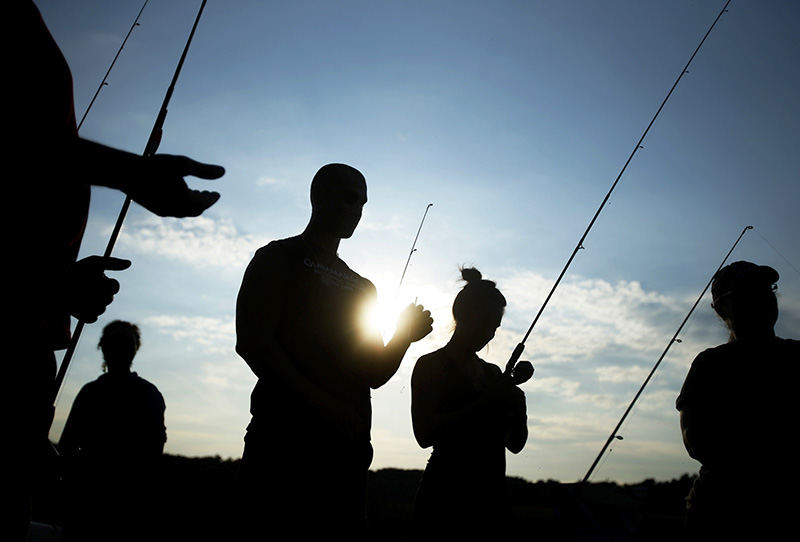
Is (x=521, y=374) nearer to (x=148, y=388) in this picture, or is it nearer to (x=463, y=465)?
(x=463, y=465)

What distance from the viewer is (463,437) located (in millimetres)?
3459

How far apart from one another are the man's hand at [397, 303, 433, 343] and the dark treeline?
2686 millimetres

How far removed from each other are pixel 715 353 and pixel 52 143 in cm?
301

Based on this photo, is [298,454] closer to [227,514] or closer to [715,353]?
[227,514]

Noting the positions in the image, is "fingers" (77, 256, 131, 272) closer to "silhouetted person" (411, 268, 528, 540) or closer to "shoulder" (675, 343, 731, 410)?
"silhouetted person" (411, 268, 528, 540)

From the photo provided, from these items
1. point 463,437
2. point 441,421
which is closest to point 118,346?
point 441,421

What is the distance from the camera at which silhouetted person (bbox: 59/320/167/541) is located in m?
4.14

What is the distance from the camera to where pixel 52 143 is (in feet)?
4.02

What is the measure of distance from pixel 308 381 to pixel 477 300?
180 centimetres

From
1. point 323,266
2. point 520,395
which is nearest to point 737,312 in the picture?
point 520,395

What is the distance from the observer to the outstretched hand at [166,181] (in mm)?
1241

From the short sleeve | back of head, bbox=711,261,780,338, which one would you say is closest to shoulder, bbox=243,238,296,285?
the short sleeve

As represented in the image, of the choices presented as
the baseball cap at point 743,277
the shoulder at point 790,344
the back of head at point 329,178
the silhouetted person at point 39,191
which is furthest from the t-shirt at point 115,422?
the shoulder at point 790,344

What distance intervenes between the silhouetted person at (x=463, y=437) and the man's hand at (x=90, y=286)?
220cm
